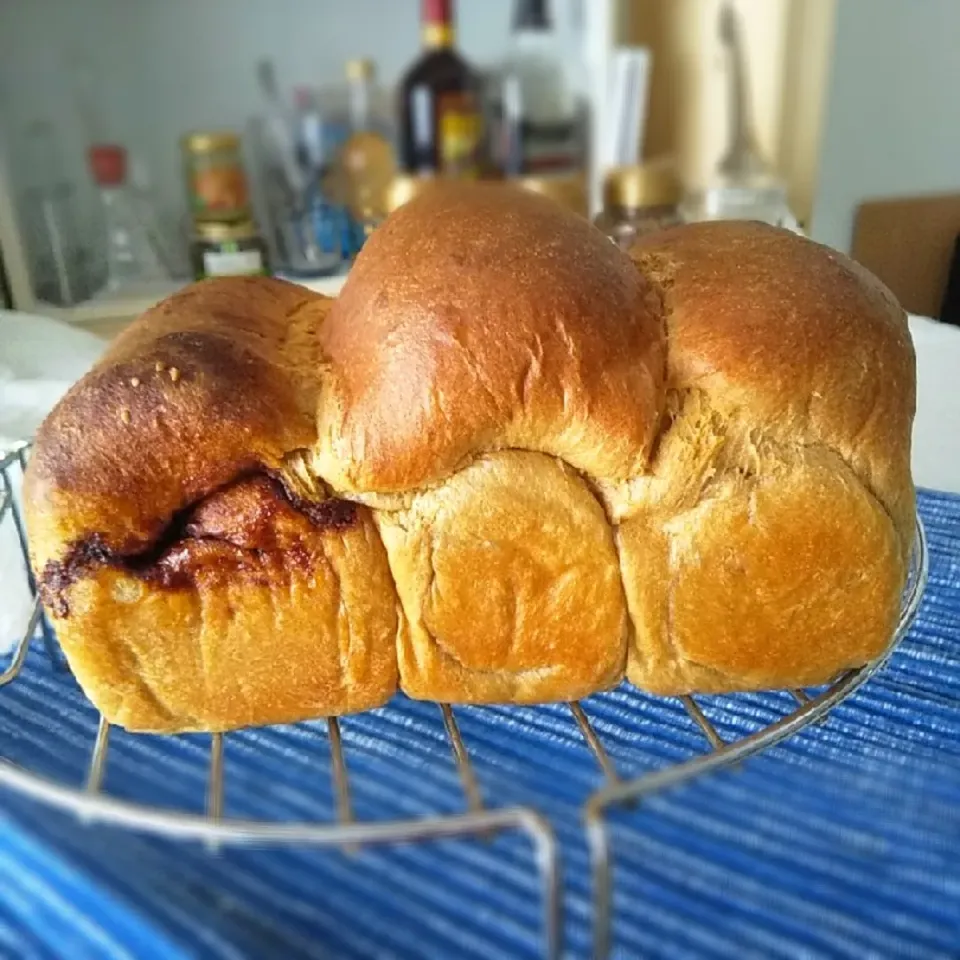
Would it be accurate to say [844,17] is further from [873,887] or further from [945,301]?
[873,887]

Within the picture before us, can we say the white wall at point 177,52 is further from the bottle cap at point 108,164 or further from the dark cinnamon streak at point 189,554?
the dark cinnamon streak at point 189,554

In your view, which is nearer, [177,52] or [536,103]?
[177,52]

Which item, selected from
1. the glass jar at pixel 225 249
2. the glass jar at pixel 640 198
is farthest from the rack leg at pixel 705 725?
the glass jar at pixel 225 249

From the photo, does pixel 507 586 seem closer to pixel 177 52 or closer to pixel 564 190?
pixel 564 190

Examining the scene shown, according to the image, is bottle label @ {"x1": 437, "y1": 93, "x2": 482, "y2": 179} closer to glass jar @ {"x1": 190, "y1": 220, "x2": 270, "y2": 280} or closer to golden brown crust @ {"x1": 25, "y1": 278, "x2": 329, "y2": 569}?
glass jar @ {"x1": 190, "y1": 220, "x2": 270, "y2": 280}

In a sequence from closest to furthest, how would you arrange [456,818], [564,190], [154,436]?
[456,818]
[154,436]
[564,190]

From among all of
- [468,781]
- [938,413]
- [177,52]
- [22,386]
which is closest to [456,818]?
[468,781]

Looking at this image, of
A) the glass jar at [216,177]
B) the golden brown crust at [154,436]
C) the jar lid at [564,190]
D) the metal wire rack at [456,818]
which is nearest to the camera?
the metal wire rack at [456,818]

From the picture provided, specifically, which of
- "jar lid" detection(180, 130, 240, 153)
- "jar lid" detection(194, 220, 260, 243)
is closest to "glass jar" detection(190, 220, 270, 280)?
"jar lid" detection(194, 220, 260, 243)
